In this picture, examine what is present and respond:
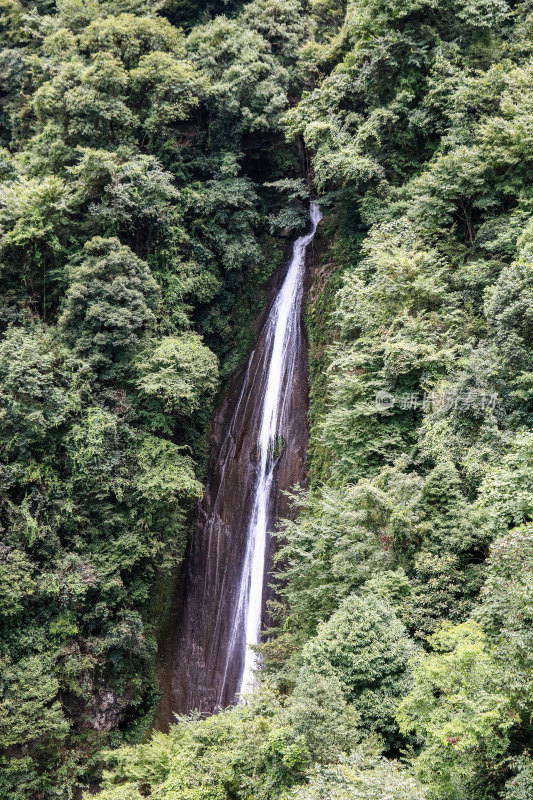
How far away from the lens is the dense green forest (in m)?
7.51

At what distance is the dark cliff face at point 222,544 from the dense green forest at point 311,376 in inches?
22.4

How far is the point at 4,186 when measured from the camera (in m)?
16.0

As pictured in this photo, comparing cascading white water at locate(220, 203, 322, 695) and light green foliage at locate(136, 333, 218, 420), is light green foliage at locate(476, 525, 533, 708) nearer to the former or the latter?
cascading white water at locate(220, 203, 322, 695)

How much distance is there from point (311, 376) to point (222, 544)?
5216mm

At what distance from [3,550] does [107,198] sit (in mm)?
9114

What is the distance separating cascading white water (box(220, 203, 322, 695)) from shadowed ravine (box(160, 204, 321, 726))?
28 mm

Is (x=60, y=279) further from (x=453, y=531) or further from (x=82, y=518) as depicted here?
(x=453, y=531)

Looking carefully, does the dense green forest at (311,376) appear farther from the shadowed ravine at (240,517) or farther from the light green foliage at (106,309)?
the shadowed ravine at (240,517)

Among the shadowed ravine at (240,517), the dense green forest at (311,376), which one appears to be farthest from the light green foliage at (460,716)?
the shadowed ravine at (240,517)

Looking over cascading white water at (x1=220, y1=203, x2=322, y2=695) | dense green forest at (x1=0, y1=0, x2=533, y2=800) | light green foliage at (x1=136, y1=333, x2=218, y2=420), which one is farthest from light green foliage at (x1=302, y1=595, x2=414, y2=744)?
light green foliage at (x1=136, y1=333, x2=218, y2=420)

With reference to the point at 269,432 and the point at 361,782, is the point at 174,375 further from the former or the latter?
the point at 361,782

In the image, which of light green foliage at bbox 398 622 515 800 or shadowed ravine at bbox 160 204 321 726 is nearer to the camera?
light green foliage at bbox 398 622 515 800

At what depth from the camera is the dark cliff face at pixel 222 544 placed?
50.5 ft

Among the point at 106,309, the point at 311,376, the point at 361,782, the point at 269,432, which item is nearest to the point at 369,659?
the point at 361,782
